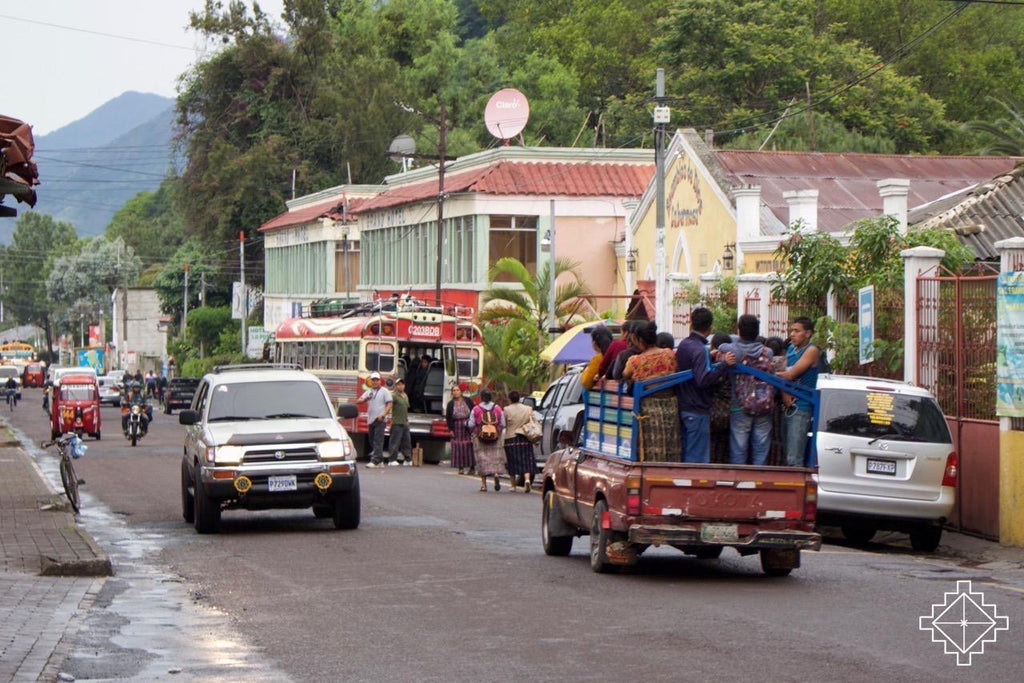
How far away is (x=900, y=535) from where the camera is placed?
1917cm

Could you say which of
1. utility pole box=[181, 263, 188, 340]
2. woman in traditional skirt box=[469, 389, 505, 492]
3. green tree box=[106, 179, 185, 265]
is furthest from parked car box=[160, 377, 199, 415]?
green tree box=[106, 179, 185, 265]

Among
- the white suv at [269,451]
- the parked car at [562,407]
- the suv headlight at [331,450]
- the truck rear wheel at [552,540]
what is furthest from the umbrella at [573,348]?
the truck rear wheel at [552,540]

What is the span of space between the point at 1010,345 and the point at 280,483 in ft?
27.0

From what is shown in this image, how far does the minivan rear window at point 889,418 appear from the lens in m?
17.1

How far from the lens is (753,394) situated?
13.7 metres

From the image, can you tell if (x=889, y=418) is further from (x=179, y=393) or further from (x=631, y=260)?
(x=179, y=393)

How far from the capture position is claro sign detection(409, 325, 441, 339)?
37281 mm

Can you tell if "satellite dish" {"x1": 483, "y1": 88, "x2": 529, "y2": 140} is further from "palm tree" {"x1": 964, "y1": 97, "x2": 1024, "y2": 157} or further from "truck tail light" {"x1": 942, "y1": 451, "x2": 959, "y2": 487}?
"truck tail light" {"x1": 942, "y1": 451, "x2": 959, "y2": 487}

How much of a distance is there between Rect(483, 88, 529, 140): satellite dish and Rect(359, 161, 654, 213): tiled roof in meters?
1.54

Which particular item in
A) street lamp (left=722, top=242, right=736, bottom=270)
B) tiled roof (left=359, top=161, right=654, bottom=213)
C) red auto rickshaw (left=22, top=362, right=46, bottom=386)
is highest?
tiled roof (left=359, top=161, right=654, bottom=213)

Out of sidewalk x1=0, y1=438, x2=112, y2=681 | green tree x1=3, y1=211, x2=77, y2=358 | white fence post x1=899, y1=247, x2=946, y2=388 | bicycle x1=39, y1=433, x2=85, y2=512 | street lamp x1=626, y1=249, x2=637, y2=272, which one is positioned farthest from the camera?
green tree x1=3, y1=211, x2=77, y2=358

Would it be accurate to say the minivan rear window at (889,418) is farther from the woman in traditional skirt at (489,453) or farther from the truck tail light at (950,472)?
the woman in traditional skirt at (489,453)

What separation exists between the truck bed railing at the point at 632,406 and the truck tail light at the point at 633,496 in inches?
11.3

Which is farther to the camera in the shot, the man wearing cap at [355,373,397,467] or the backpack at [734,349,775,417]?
the man wearing cap at [355,373,397,467]
